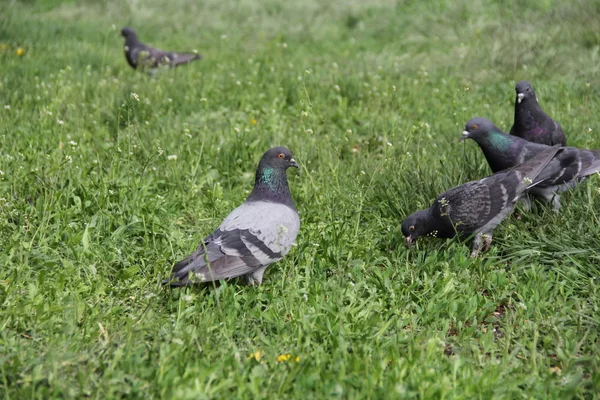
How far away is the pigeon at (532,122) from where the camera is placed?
17.7 ft

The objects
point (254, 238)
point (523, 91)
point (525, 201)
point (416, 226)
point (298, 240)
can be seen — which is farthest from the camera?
point (523, 91)

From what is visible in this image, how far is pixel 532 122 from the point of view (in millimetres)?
5422

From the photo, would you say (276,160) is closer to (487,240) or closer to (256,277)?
(256,277)

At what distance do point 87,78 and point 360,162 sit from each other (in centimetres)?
340

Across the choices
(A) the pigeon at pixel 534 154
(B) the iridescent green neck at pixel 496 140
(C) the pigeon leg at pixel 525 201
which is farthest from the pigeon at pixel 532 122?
(C) the pigeon leg at pixel 525 201

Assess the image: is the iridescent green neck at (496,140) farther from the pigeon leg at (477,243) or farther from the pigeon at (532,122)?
the pigeon leg at (477,243)

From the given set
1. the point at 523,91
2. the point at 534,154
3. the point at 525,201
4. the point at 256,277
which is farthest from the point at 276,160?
the point at 523,91

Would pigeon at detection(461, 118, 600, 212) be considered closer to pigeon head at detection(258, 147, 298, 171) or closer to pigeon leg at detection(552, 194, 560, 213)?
pigeon leg at detection(552, 194, 560, 213)

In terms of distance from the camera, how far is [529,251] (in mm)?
4328

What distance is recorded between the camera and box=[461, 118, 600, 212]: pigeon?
4.88 metres

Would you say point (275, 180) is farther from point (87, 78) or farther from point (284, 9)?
point (284, 9)

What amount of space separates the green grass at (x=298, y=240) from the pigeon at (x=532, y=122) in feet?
1.57

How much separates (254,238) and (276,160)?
2.37 ft

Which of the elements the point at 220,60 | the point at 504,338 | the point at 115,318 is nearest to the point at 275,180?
the point at 115,318
